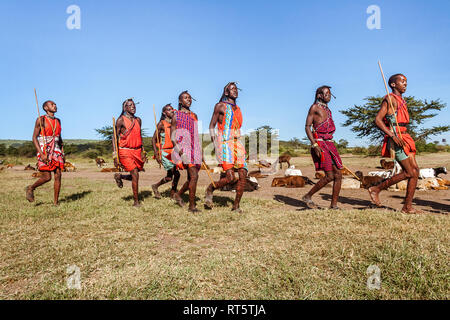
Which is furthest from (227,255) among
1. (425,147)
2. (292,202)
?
(425,147)

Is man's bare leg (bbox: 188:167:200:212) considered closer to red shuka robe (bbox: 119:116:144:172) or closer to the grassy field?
the grassy field

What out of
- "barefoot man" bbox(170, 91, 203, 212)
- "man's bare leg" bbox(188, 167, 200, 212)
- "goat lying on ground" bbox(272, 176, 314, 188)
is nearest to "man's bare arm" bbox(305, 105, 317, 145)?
"barefoot man" bbox(170, 91, 203, 212)

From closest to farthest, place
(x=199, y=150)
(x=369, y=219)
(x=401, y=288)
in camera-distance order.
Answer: (x=401, y=288) < (x=369, y=219) < (x=199, y=150)

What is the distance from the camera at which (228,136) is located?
5.39 metres

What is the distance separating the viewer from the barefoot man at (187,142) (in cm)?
549

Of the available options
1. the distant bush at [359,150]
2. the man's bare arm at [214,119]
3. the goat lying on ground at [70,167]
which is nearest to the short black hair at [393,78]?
the man's bare arm at [214,119]

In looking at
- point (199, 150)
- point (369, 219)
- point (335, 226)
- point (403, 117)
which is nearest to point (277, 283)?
point (335, 226)

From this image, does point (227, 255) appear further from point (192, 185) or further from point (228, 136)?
point (228, 136)

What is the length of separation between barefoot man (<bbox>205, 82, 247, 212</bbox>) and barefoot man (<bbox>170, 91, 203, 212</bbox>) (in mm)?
402

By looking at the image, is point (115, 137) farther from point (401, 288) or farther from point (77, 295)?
point (401, 288)

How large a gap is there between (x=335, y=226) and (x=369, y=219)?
66 centimetres

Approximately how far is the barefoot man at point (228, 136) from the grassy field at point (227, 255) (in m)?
0.81

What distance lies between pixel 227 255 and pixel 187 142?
2.91m

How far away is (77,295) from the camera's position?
7.54 feet
